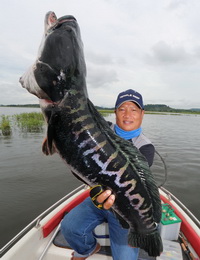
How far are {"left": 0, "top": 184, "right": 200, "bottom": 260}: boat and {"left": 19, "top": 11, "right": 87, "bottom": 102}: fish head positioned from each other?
2896 millimetres

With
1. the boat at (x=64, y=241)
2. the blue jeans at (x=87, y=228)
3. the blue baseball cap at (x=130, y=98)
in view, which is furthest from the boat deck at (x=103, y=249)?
→ the blue baseball cap at (x=130, y=98)

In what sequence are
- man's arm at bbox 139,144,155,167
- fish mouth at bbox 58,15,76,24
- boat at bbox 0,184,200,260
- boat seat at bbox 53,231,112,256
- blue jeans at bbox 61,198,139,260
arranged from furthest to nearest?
boat seat at bbox 53,231,112,256 → boat at bbox 0,184,200,260 → man's arm at bbox 139,144,155,167 → blue jeans at bbox 61,198,139,260 → fish mouth at bbox 58,15,76,24

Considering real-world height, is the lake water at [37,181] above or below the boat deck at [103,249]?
below

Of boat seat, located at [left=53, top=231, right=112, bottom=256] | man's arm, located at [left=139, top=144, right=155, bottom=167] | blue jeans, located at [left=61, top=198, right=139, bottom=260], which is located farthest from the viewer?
boat seat, located at [left=53, top=231, right=112, bottom=256]

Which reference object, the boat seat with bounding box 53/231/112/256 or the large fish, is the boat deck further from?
the large fish

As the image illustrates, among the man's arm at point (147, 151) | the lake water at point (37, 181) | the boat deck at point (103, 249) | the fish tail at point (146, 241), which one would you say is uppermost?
the man's arm at point (147, 151)

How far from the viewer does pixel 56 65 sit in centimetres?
215

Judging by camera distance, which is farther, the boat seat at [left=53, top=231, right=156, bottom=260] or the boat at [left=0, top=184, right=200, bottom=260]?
the boat seat at [left=53, top=231, right=156, bottom=260]

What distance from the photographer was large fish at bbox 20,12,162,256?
7.06 ft

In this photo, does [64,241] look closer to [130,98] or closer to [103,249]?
[103,249]

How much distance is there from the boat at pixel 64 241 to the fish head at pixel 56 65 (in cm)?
290

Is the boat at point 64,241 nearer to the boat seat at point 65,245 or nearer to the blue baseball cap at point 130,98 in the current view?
the boat seat at point 65,245

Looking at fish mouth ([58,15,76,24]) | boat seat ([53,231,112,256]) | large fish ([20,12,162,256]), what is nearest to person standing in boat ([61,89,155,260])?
boat seat ([53,231,112,256])

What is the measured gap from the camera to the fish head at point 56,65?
2133mm
